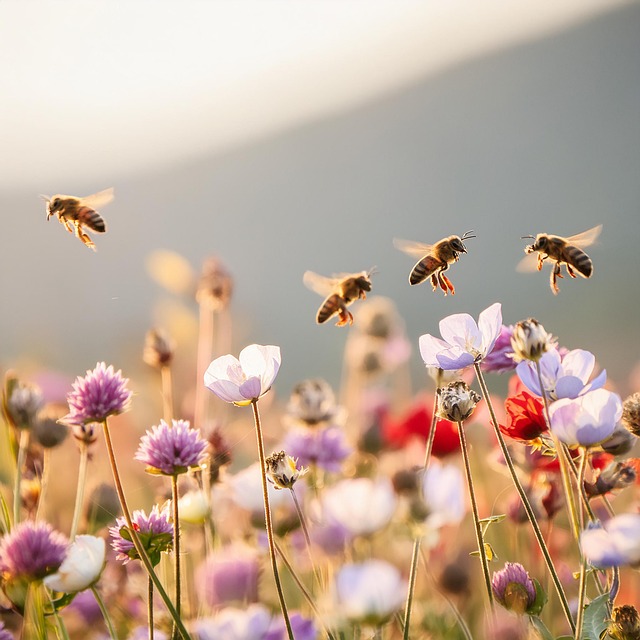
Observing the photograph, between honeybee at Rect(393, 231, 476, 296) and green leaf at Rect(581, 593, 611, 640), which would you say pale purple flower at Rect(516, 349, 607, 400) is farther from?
honeybee at Rect(393, 231, 476, 296)

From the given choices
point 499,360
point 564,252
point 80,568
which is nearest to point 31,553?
point 80,568

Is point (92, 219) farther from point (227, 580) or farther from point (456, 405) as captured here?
point (456, 405)

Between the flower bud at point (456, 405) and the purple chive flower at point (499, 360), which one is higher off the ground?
the purple chive flower at point (499, 360)

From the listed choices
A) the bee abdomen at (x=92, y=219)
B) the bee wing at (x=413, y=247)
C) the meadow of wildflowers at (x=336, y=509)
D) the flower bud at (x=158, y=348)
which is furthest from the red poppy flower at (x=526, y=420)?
the bee abdomen at (x=92, y=219)

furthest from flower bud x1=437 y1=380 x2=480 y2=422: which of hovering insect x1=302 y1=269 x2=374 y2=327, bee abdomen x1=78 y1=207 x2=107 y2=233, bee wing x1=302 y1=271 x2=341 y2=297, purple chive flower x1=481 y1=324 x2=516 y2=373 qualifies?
bee abdomen x1=78 y1=207 x2=107 y2=233

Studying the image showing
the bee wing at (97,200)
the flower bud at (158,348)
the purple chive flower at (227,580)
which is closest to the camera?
the purple chive flower at (227,580)

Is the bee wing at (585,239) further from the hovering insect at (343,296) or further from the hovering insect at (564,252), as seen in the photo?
the hovering insect at (343,296)
